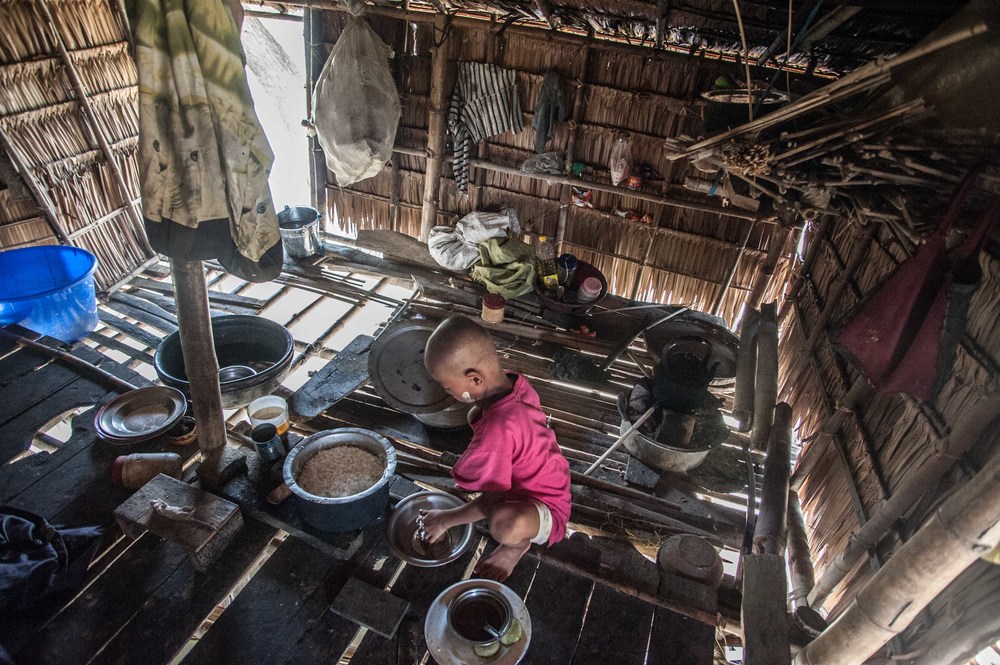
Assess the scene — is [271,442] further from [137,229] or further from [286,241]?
[137,229]

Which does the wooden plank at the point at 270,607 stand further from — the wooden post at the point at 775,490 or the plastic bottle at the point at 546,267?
the plastic bottle at the point at 546,267

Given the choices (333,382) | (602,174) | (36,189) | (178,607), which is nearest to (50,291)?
(36,189)

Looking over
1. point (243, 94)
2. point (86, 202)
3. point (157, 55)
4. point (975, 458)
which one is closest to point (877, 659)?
point (975, 458)

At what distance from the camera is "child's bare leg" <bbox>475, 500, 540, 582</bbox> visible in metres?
2.34

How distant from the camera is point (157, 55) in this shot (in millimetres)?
1696

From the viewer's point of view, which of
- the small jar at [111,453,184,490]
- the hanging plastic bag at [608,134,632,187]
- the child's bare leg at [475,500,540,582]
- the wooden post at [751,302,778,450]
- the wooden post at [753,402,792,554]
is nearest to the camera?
the child's bare leg at [475,500,540,582]

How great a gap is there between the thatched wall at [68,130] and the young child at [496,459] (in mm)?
5743

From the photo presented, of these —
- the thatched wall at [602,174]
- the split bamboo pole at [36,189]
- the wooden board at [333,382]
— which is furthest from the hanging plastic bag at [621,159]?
the split bamboo pole at [36,189]

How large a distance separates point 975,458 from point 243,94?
3590 mm

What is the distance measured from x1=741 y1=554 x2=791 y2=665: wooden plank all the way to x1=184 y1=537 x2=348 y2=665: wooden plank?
194 cm

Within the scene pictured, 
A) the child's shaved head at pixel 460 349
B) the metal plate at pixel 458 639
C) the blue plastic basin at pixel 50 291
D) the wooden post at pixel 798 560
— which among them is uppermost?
the child's shaved head at pixel 460 349

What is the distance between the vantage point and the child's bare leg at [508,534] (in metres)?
2.34

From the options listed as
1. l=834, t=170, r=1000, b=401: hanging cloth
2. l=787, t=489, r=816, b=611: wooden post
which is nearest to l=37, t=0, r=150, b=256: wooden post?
l=834, t=170, r=1000, b=401: hanging cloth

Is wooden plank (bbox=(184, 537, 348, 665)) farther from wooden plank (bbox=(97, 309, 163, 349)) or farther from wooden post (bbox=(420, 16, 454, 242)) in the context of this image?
wooden post (bbox=(420, 16, 454, 242))
